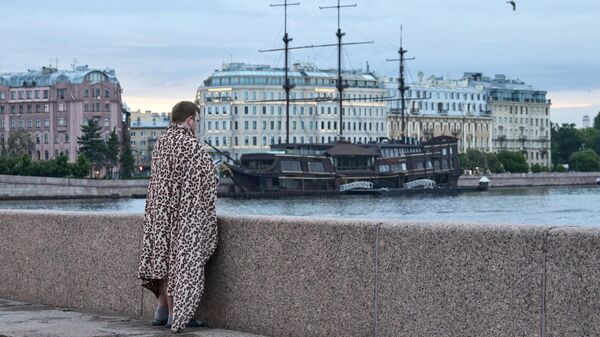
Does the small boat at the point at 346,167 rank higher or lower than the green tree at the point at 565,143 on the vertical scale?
lower

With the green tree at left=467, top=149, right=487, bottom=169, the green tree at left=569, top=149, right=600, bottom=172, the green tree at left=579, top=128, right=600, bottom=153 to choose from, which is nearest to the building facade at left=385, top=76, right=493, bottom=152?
the green tree at left=467, top=149, right=487, bottom=169

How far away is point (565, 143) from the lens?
174250 mm

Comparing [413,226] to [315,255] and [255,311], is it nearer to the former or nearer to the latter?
[315,255]

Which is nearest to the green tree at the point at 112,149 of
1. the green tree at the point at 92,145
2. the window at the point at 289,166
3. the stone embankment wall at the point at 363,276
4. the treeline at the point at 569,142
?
the green tree at the point at 92,145

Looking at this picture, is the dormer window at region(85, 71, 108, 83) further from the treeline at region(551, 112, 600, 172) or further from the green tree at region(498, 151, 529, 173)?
the treeline at region(551, 112, 600, 172)

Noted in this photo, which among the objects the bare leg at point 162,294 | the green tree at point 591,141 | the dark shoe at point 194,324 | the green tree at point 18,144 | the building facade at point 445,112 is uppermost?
the building facade at point 445,112

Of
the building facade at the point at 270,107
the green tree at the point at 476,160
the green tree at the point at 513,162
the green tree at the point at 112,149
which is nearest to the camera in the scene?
the green tree at the point at 112,149

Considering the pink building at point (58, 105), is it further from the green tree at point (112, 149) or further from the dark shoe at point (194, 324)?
the dark shoe at point (194, 324)

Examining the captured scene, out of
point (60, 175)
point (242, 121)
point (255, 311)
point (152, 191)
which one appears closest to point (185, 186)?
point (152, 191)

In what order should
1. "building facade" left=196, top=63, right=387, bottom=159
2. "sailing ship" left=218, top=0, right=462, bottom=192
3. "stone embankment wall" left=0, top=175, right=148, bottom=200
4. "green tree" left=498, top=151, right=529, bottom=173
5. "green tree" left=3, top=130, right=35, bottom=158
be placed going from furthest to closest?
"green tree" left=498, top=151, right=529, bottom=173, "building facade" left=196, top=63, right=387, bottom=159, "green tree" left=3, top=130, right=35, bottom=158, "sailing ship" left=218, top=0, right=462, bottom=192, "stone embankment wall" left=0, top=175, right=148, bottom=200

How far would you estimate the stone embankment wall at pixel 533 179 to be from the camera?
12300 cm

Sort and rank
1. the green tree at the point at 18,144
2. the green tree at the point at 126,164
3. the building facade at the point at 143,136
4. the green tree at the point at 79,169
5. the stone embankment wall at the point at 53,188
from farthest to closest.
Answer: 1. the building facade at the point at 143,136
2. the green tree at the point at 126,164
3. the green tree at the point at 18,144
4. the green tree at the point at 79,169
5. the stone embankment wall at the point at 53,188

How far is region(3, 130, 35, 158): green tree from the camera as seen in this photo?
11412cm

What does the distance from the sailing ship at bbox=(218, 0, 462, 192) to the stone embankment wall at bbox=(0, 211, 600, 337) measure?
256 feet
